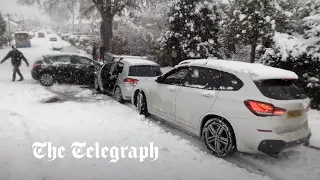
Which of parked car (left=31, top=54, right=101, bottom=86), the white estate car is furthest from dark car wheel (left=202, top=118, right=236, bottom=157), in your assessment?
parked car (left=31, top=54, right=101, bottom=86)

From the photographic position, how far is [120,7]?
20.6 metres

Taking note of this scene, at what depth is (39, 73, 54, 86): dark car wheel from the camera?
440 inches

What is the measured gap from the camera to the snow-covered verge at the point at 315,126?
542cm

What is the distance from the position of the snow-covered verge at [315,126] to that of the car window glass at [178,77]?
3005mm

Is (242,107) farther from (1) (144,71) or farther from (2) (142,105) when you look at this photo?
(1) (144,71)

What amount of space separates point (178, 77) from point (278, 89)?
6.99 feet

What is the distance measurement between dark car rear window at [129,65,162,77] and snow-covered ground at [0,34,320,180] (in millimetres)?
1108

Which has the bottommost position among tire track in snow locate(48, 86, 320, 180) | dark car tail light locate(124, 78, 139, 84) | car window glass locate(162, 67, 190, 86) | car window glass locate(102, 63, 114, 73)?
tire track in snow locate(48, 86, 320, 180)

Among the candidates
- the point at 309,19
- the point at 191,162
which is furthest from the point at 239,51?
the point at 191,162

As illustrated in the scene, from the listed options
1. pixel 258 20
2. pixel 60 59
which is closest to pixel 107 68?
pixel 60 59

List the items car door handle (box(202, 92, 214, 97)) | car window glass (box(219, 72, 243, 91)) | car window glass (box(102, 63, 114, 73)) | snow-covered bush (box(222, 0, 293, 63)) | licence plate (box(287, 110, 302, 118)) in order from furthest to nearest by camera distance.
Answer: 1. snow-covered bush (box(222, 0, 293, 63))
2. car window glass (box(102, 63, 114, 73))
3. car door handle (box(202, 92, 214, 97))
4. car window glass (box(219, 72, 243, 91))
5. licence plate (box(287, 110, 302, 118))

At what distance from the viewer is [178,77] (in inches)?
221

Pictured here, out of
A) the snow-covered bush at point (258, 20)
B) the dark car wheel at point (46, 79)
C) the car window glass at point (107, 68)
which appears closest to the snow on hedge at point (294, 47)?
the snow-covered bush at point (258, 20)

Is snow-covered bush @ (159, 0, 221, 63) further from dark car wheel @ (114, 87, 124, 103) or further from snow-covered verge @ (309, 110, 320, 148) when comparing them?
snow-covered verge @ (309, 110, 320, 148)
